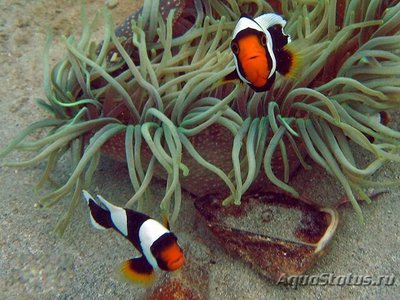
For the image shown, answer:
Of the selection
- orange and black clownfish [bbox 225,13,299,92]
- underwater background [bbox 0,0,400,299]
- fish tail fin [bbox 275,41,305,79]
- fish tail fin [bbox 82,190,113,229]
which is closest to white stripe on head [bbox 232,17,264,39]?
orange and black clownfish [bbox 225,13,299,92]

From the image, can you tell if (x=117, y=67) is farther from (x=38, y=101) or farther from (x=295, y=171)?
(x=295, y=171)

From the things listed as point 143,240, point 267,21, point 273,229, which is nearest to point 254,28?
point 267,21

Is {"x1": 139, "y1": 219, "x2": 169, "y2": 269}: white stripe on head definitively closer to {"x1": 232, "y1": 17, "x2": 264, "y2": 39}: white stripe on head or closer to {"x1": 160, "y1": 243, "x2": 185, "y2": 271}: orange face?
{"x1": 160, "y1": 243, "x2": 185, "y2": 271}: orange face

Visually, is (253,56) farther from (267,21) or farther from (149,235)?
(149,235)

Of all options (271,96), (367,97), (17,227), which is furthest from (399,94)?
(17,227)

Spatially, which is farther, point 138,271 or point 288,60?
point 138,271

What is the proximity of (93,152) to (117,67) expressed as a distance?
0.50 metres

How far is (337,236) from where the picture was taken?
6.43 ft

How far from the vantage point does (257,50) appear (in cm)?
132

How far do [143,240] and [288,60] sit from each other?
73 cm

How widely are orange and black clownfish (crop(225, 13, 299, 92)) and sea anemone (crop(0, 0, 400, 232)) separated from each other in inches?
11.5

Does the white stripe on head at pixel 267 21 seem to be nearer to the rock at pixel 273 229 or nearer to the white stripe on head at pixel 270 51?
the white stripe on head at pixel 270 51

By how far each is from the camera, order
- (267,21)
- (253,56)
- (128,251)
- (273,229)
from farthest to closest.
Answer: (128,251) → (273,229) → (267,21) → (253,56)

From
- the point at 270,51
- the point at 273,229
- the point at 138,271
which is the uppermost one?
the point at 270,51
